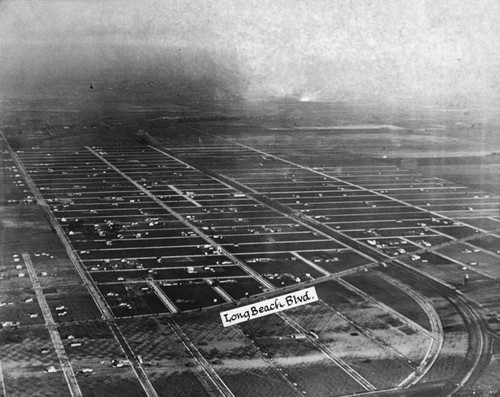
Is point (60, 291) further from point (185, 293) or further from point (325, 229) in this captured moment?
point (325, 229)

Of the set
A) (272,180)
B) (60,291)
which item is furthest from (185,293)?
(272,180)

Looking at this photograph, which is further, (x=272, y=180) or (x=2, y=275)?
(x=272, y=180)

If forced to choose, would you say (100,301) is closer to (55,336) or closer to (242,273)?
(55,336)

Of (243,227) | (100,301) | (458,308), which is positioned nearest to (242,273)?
(100,301)

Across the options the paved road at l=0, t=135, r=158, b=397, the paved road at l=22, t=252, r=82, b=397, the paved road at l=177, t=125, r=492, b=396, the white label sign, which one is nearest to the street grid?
the paved road at l=0, t=135, r=158, b=397

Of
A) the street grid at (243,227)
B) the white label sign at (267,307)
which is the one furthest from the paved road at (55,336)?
the white label sign at (267,307)

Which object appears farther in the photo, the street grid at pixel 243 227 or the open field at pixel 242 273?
the street grid at pixel 243 227

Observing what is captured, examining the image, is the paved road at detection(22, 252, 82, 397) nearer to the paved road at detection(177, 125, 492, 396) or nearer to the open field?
the open field

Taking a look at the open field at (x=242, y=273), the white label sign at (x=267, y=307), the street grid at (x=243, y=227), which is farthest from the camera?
the street grid at (x=243, y=227)

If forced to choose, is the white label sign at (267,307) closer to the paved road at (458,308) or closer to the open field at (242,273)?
the open field at (242,273)
